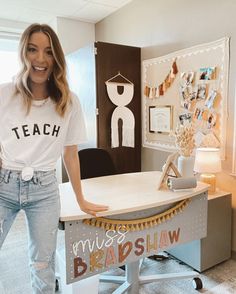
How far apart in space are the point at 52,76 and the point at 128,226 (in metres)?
0.91

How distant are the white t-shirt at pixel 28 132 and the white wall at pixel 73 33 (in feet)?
9.46

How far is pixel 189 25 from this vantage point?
258 centimetres

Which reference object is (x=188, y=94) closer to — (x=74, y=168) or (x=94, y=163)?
(x=94, y=163)

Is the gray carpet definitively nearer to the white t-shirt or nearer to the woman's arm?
the woman's arm

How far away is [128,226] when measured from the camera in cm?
158

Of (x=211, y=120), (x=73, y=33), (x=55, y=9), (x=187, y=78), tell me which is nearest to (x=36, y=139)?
(x=211, y=120)

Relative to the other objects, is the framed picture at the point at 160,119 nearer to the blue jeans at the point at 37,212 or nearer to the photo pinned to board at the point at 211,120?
the photo pinned to board at the point at 211,120

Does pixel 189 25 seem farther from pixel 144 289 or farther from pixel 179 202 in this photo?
pixel 144 289

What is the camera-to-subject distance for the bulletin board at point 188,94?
7.71 feet

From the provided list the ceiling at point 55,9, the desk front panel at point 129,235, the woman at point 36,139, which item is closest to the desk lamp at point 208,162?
the desk front panel at point 129,235

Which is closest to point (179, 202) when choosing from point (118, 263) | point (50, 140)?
point (118, 263)

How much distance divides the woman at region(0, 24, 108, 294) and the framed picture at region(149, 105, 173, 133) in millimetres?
1739

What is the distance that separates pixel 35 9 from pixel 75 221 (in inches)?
116

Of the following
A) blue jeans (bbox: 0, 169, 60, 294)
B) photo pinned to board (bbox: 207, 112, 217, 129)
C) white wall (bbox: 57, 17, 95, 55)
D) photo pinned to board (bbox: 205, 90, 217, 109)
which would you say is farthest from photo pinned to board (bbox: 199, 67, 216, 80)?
white wall (bbox: 57, 17, 95, 55)
